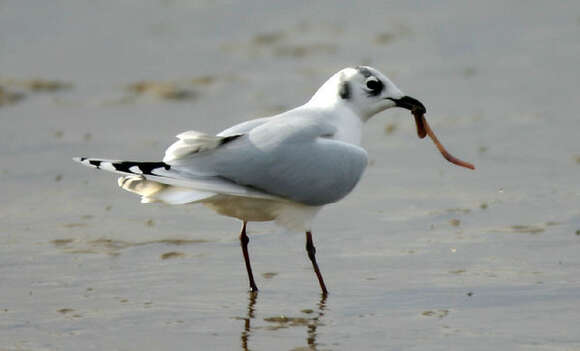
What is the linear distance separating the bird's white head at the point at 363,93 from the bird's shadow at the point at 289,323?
118 cm

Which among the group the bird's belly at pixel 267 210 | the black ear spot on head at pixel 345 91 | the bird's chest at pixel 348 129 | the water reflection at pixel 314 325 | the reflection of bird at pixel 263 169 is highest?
the black ear spot on head at pixel 345 91

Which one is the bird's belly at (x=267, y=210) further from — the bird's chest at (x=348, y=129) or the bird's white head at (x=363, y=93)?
A: the bird's white head at (x=363, y=93)

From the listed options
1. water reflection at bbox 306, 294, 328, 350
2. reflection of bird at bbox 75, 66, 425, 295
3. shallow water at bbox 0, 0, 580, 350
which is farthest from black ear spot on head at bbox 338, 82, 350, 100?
water reflection at bbox 306, 294, 328, 350

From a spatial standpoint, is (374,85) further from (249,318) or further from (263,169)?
(249,318)

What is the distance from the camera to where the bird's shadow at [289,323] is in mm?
5375

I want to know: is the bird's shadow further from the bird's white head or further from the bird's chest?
the bird's white head

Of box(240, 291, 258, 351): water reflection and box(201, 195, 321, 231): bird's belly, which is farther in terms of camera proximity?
box(201, 195, 321, 231): bird's belly

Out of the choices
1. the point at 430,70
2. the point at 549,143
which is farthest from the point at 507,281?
the point at 430,70

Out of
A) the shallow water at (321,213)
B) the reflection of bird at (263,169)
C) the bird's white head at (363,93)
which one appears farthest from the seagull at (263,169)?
the shallow water at (321,213)

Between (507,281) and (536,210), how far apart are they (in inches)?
59.2

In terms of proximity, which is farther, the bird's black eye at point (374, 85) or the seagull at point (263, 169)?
the bird's black eye at point (374, 85)

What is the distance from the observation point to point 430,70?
11.6 metres

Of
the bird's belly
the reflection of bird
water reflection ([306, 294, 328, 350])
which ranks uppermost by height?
the reflection of bird

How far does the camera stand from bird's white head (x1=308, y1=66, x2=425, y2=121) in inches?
254
